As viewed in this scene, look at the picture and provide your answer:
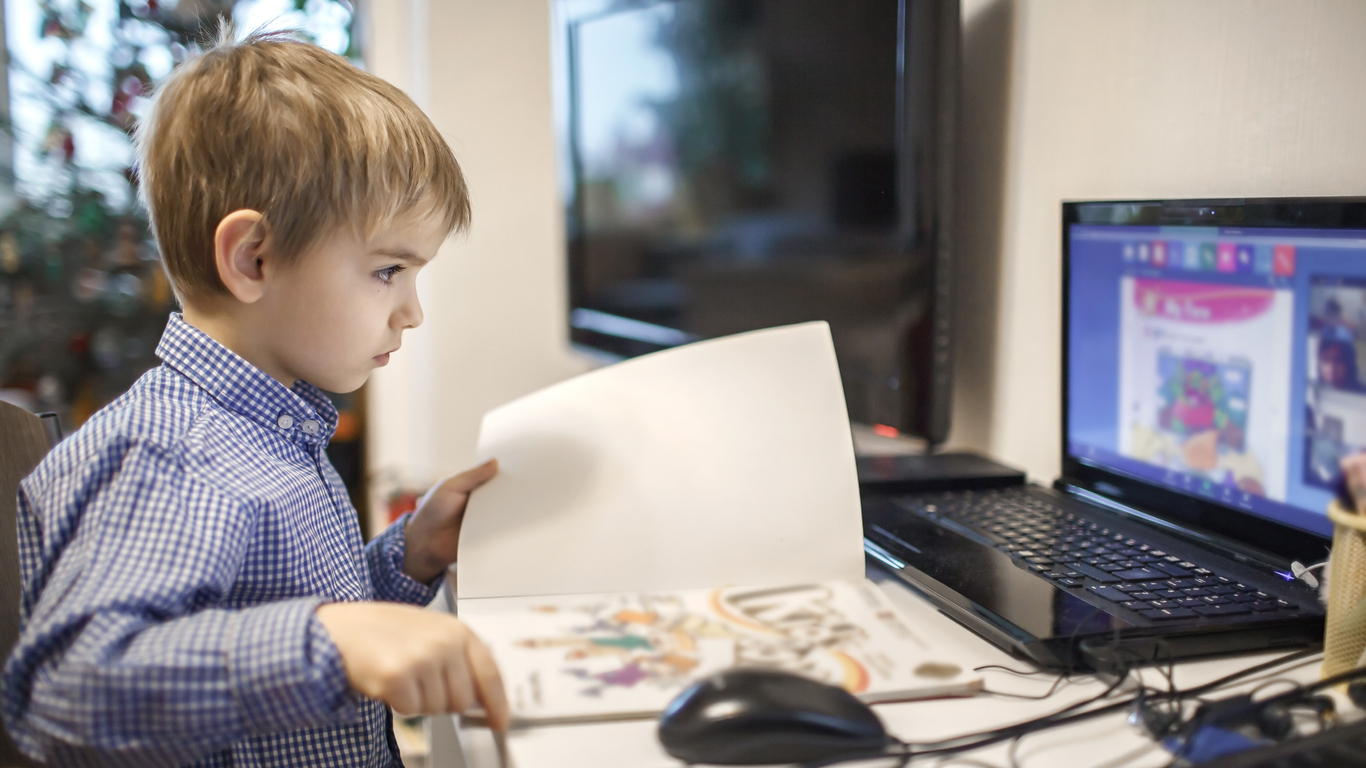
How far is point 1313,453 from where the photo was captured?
614 millimetres

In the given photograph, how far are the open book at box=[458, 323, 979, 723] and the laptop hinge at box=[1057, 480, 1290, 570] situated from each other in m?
0.25

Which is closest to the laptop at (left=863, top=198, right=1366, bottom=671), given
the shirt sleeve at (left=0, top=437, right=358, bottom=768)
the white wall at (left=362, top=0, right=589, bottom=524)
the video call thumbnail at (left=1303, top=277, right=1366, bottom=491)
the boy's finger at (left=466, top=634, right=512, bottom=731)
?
the video call thumbnail at (left=1303, top=277, right=1366, bottom=491)

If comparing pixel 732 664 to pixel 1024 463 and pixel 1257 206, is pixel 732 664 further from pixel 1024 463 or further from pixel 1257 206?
pixel 1024 463

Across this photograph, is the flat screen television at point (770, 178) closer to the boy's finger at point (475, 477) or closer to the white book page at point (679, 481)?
the white book page at point (679, 481)

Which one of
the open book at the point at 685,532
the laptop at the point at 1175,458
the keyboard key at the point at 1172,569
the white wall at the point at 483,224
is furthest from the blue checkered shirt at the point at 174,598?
the white wall at the point at 483,224

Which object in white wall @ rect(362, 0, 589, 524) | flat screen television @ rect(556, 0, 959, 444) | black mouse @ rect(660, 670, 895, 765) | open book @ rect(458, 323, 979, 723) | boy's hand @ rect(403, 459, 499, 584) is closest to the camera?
black mouse @ rect(660, 670, 895, 765)

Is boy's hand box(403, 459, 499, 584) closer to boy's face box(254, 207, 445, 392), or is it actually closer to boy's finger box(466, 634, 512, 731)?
boy's face box(254, 207, 445, 392)

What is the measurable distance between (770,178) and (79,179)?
1524mm

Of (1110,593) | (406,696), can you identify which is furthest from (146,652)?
(1110,593)

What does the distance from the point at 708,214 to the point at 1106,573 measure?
2.57 ft

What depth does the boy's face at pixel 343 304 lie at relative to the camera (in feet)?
2.12

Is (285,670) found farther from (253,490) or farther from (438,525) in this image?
(438,525)

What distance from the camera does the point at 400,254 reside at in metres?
0.68

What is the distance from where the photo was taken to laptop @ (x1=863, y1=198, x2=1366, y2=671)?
0.57 metres
